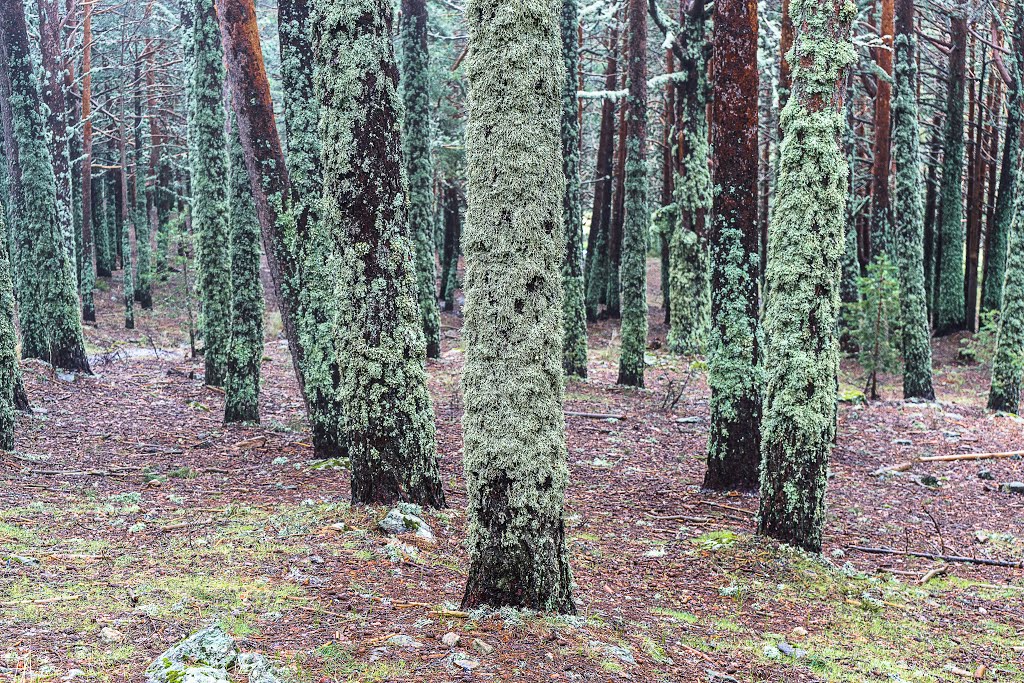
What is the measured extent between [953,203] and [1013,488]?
18028 mm

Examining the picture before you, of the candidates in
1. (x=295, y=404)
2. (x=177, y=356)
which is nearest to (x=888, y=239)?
(x=295, y=404)

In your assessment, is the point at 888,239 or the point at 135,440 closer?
the point at 135,440

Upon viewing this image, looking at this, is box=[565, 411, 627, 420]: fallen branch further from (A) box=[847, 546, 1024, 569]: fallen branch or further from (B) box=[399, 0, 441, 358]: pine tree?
(A) box=[847, 546, 1024, 569]: fallen branch

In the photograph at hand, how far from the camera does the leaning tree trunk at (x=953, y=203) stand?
22.7 m

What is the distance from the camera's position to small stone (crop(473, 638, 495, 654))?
425 centimetres

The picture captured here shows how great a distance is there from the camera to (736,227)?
26.8ft

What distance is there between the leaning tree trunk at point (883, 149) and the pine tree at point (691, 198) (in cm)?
417

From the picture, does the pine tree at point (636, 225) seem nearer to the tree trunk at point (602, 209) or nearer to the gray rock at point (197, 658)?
the tree trunk at point (602, 209)

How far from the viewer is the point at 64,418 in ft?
36.1

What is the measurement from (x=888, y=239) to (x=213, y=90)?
17.8 meters

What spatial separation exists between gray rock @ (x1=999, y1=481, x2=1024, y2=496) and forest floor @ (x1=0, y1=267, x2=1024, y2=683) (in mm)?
175

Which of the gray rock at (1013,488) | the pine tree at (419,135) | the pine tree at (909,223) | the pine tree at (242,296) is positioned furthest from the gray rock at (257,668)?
the pine tree at (909,223)

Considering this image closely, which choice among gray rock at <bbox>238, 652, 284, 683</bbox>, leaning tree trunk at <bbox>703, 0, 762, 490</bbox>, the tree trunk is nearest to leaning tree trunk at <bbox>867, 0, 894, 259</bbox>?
the tree trunk

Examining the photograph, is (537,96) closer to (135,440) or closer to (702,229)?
(135,440)
